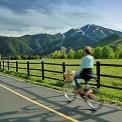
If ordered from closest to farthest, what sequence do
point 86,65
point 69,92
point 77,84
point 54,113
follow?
1. point 54,113
2. point 86,65
3. point 77,84
4. point 69,92

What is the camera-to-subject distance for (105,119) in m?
8.98

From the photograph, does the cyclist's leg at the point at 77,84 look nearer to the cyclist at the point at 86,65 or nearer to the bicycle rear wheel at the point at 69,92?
the cyclist at the point at 86,65

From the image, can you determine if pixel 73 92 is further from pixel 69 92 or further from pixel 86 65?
pixel 86 65

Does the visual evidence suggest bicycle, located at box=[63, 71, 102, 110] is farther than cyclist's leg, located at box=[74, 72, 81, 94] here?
No

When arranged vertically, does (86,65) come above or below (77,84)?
above

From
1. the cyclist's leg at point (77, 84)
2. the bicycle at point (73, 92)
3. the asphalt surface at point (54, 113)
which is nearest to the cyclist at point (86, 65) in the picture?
the bicycle at point (73, 92)

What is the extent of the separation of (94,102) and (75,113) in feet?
6.93

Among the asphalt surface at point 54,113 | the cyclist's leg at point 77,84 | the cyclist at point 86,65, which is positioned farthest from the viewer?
the cyclist's leg at point 77,84

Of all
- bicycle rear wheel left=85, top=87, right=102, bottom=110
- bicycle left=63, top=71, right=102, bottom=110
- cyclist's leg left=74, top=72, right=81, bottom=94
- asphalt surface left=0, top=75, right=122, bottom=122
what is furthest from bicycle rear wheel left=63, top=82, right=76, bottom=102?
bicycle rear wheel left=85, top=87, right=102, bottom=110

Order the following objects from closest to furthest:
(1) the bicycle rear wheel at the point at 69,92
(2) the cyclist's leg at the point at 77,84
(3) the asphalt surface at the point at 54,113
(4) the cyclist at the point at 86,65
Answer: (3) the asphalt surface at the point at 54,113
(4) the cyclist at the point at 86,65
(2) the cyclist's leg at the point at 77,84
(1) the bicycle rear wheel at the point at 69,92

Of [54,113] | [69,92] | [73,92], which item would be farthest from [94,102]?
[54,113]

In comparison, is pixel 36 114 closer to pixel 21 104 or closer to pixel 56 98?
pixel 21 104

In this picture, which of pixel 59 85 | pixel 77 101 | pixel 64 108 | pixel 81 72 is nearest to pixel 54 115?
pixel 64 108

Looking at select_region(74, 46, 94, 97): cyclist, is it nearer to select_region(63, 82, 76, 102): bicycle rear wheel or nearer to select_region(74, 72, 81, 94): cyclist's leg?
select_region(74, 72, 81, 94): cyclist's leg
